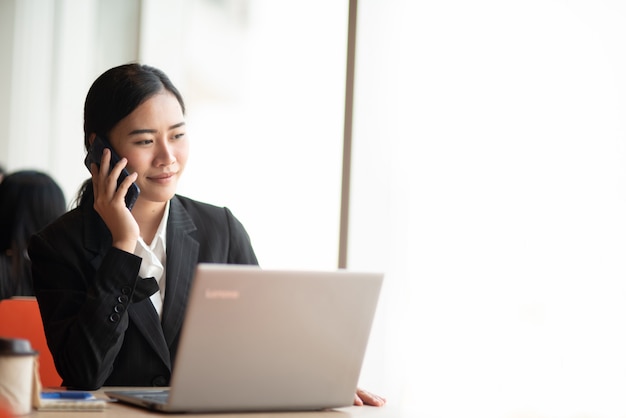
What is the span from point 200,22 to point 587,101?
9.28 feet

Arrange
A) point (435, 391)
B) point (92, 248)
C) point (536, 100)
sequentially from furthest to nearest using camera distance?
point (435, 391), point (536, 100), point (92, 248)

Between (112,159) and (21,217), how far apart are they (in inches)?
65.7

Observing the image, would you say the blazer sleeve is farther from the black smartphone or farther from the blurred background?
the blurred background

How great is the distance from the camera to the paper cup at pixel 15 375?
164cm

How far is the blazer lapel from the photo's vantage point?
2.43 metres

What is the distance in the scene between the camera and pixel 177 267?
2480mm

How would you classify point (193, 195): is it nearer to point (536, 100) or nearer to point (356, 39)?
point (356, 39)

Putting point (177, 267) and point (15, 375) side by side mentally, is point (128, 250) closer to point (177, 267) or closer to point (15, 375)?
point (177, 267)

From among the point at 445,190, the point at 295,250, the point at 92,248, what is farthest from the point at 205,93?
the point at 92,248

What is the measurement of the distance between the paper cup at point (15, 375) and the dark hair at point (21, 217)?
234 centimetres

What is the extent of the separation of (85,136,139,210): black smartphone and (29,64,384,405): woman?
0.02 metres

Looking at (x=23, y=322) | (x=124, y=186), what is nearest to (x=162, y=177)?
(x=124, y=186)

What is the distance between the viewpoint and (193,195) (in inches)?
219

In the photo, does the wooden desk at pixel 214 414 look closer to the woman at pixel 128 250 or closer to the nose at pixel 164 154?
the woman at pixel 128 250
